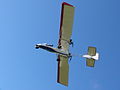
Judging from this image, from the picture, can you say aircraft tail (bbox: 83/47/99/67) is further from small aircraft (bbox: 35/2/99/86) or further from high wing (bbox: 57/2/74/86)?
high wing (bbox: 57/2/74/86)

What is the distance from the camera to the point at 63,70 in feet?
134

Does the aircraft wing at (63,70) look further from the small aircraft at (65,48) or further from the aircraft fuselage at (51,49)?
the aircraft fuselage at (51,49)

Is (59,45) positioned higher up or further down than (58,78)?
higher up

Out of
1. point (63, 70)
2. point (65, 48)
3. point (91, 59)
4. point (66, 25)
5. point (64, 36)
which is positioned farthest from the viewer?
point (63, 70)

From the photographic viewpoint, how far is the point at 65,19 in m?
38.0

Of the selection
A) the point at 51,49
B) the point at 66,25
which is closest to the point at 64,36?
the point at 66,25

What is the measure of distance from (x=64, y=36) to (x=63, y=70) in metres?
4.64

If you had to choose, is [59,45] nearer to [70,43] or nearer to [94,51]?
[70,43]

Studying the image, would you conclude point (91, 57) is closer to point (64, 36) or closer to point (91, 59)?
point (91, 59)

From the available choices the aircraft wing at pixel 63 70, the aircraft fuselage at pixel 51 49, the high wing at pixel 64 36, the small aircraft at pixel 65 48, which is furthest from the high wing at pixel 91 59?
the aircraft wing at pixel 63 70

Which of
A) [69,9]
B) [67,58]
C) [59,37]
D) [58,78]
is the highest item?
[69,9]

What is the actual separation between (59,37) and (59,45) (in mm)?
1018

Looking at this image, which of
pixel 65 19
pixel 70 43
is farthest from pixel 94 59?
pixel 65 19

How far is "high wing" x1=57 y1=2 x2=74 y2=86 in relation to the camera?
37.6 m
